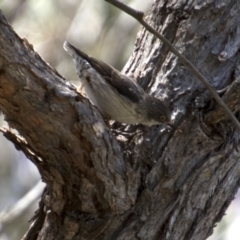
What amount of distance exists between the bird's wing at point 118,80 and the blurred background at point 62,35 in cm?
333

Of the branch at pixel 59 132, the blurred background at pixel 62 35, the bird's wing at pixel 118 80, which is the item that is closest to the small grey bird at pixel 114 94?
the bird's wing at pixel 118 80

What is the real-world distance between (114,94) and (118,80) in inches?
8.8

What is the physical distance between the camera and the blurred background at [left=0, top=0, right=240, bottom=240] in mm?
7984

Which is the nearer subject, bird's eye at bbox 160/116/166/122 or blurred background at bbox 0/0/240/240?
bird's eye at bbox 160/116/166/122

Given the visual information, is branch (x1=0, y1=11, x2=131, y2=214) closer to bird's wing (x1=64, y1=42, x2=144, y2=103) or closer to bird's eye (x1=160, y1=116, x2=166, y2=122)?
bird's eye (x1=160, y1=116, x2=166, y2=122)

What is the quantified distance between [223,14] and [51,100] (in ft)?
4.60

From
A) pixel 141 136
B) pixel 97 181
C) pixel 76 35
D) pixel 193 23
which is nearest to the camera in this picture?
pixel 97 181

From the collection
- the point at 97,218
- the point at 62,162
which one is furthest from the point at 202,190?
the point at 62,162

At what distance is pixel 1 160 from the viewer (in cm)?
827

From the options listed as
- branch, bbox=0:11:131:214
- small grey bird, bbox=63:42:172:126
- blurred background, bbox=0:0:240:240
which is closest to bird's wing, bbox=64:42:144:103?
small grey bird, bbox=63:42:172:126

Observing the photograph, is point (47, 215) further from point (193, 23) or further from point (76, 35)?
point (76, 35)

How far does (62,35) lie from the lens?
324 inches

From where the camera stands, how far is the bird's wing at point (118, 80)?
13.2 ft

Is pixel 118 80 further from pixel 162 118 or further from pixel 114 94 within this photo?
pixel 162 118
